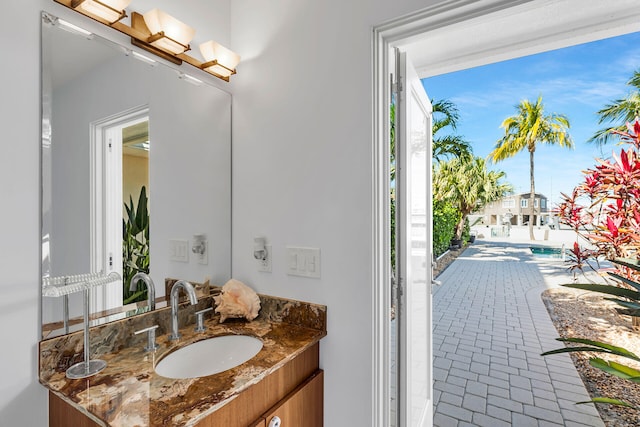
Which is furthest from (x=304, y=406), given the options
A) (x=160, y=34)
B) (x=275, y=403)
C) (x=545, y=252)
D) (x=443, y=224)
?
(x=443, y=224)

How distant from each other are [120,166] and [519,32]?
71.2 inches

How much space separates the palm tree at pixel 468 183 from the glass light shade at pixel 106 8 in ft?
8.56

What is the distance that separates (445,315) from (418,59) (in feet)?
8.94

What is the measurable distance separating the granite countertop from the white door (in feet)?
1.32

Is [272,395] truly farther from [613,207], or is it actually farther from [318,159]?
[613,207]

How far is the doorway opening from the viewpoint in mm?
1066

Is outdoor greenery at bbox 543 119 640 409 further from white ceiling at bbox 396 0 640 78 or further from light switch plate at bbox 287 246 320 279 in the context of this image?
light switch plate at bbox 287 246 320 279

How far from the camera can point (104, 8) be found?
985 millimetres

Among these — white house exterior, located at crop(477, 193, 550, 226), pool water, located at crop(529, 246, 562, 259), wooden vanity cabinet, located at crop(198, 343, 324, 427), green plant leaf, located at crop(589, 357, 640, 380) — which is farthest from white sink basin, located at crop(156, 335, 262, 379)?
pool water, located at crop(529, 246, 562, 259)

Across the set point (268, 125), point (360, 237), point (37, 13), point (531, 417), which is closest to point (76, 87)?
point (37, 13)

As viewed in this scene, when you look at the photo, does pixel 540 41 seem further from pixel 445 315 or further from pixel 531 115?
pixel 445 315

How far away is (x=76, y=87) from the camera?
0.98m

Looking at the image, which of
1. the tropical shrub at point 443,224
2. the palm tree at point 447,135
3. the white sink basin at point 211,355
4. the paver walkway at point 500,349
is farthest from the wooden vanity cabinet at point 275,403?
the tropical shrub at point 443,224

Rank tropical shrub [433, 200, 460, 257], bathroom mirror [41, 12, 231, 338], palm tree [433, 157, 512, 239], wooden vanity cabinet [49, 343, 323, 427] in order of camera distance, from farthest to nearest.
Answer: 1. tropical shrub [433, 200, 460, 257]
2. palm tree [433, 157, 512, 239]
3. bathroom mirror [41, 12, 231, 338]
4. wooden vanity cabinet [49, 343, 323, 427]
